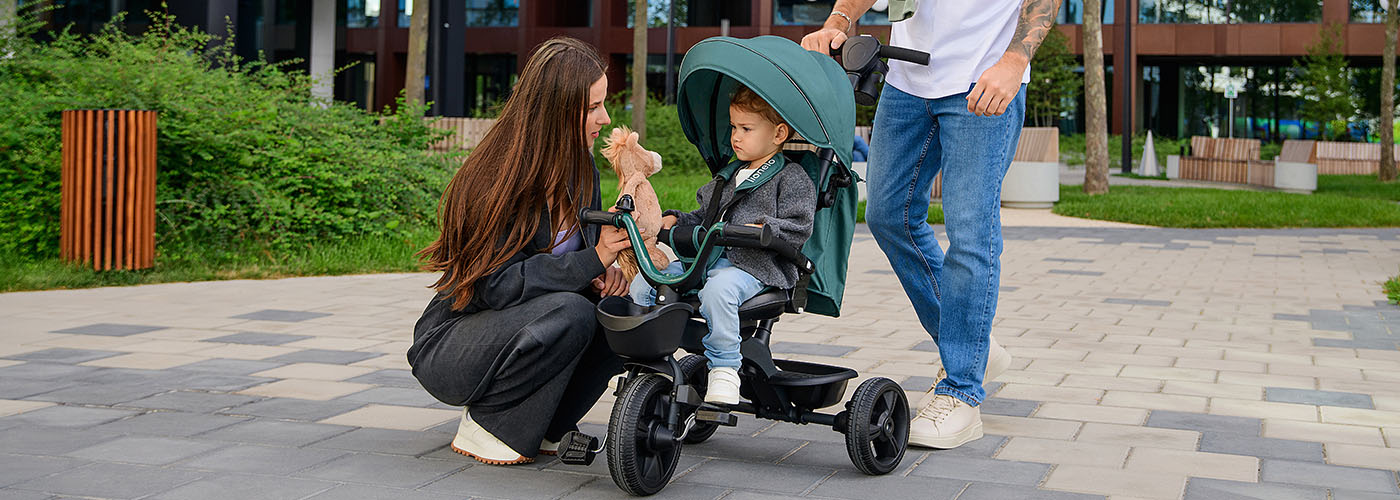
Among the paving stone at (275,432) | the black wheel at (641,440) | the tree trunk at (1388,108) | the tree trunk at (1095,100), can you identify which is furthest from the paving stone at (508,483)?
the tree trunk at (1388,108)

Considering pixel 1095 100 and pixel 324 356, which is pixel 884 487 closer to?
pixel 324 356

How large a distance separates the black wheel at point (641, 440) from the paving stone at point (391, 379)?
1.77 metres

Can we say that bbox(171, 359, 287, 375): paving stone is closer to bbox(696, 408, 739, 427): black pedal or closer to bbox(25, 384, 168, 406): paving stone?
bbox(25, 384, 168, 406): paving stone

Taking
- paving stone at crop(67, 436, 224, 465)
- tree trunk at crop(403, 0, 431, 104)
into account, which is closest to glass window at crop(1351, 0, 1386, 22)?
tree trunk at crop(403, 0, 431, 104)

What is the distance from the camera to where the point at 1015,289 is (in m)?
8.58

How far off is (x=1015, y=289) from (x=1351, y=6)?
37.7m

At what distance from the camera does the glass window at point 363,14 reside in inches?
1604

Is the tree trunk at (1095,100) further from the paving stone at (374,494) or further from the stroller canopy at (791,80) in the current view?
the paving stone at (374,494)

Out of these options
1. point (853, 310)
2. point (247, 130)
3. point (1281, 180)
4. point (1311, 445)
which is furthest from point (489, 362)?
point (1281, 180)

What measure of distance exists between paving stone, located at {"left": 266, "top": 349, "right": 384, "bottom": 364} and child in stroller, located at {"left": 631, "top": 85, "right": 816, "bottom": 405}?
2.37 meters

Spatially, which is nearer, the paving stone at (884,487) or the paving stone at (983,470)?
the paving stone at (884,487)

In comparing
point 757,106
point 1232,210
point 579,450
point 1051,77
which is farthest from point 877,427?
point 1051,77

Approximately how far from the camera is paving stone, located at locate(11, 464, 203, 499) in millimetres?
3314

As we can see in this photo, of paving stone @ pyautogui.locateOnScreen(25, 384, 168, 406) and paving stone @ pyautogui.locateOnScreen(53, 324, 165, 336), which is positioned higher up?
paving stone @ pyautogui.locateOnScreen(53, 324, 165, 336)
